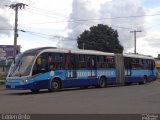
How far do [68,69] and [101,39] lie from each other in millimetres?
52905

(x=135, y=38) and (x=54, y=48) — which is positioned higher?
(x=135, y=38)

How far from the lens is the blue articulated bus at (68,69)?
25.0m

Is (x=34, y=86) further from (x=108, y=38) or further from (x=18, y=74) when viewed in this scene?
(x=108, y=38)

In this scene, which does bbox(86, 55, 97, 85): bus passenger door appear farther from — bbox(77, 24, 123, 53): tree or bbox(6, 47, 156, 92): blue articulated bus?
bbox(77, 24, 123, 53): tree

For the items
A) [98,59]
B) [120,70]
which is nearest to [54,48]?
Answer: [98,59]

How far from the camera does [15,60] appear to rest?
25.9 meters

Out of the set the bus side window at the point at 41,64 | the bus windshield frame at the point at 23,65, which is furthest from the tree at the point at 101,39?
the bus windshield frame at the point at 23,65

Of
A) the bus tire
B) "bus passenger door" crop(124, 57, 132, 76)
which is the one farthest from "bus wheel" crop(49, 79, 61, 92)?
"bus passenger door" crop(124, 57, 132, 76)

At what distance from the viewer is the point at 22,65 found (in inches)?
998

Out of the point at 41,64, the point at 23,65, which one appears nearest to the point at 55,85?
the point at 41,64

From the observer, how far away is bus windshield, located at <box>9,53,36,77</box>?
2498cm

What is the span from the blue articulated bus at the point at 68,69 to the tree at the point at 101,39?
42483 millimetres

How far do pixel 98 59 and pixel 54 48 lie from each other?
562cm

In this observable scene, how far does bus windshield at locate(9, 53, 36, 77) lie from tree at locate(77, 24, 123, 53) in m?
54.2
